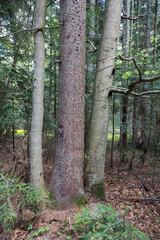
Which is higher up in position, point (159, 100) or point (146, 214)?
point (159, 100)

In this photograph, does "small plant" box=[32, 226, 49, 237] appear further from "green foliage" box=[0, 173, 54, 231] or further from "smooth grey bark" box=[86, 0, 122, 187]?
"smooth grey bark" box=[86, 0, 122, 187]

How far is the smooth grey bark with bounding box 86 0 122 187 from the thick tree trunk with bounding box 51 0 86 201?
0.46 meters

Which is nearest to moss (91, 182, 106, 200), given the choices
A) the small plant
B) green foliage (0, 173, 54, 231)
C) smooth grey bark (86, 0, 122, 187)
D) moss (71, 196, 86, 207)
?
smooth grey bark (86, 0, 122, 187)

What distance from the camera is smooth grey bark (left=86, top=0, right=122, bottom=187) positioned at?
3.03 metres

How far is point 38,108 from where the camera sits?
9.04 ft

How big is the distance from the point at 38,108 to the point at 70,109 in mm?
671

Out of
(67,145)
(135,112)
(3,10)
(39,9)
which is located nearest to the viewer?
(67,145)

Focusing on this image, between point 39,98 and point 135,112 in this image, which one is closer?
point 39,98

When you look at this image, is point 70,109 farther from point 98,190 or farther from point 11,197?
point 98,190

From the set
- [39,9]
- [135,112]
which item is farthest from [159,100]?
[39,9]

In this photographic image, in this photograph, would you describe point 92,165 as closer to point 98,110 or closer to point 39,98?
point 98,110

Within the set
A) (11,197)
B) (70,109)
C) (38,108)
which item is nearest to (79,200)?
(11,197)

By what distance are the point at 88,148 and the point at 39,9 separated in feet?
9.98

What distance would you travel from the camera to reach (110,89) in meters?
3.12
